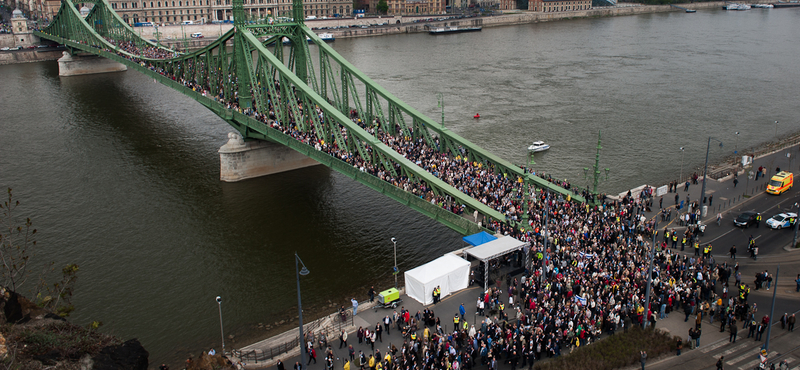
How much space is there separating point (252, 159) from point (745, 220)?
37633 millimetres

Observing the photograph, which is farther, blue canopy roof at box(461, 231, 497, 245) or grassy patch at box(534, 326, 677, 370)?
blue canopy roof at box(461, 231, 497, 245)

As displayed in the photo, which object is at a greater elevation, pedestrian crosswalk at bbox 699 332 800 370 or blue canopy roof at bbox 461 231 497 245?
blue canopy roof at bbox 461 231 497 245

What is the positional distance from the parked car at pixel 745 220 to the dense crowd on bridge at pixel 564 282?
4.67 meters

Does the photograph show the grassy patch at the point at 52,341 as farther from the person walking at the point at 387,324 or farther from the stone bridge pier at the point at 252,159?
the stone bridge pier at the point at 252,159

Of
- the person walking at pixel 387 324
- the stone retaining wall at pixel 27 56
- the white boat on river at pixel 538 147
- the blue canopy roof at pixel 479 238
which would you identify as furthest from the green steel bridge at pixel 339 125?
the stone retaining wall at pixel 27 56

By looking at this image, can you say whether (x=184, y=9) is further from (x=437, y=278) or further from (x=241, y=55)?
(x=437, y=278)

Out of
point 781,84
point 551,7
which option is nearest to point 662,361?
point 781,84

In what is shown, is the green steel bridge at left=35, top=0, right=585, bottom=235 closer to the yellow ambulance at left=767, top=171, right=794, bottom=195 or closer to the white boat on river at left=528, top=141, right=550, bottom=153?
the white boat on river at left=528, top=141, right=550, bottom=153

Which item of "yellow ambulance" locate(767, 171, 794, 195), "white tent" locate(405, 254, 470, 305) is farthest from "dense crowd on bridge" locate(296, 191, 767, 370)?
"yellow ambulance" locate(767, 171, 794, 195)

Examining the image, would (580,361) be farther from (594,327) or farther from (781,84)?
(781,84)

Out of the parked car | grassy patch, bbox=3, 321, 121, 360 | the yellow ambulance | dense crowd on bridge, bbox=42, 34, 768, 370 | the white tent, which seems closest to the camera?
grassy patch, bbox=3, 321, 121, 360

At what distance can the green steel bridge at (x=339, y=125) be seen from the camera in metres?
38.6

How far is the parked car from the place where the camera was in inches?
1566

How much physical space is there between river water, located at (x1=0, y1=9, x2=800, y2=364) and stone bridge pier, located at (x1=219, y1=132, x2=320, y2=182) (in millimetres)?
1295
